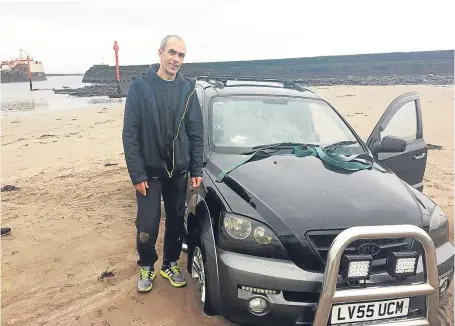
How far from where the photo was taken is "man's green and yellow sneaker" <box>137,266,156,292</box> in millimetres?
3424

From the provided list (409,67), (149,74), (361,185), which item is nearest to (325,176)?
(361,185)

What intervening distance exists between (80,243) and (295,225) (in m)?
2.82

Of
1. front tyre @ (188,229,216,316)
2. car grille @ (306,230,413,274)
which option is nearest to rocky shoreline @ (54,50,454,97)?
front tyre @ (188,229,216,316)

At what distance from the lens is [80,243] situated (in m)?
4.41

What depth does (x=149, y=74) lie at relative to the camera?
10.5 feet

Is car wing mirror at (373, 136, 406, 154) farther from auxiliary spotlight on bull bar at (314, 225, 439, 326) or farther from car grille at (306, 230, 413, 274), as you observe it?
auxiliary spotlight on bull bar at (314, 225, 439, 326)

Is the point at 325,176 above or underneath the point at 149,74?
underneath

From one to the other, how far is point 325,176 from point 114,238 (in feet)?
8.62

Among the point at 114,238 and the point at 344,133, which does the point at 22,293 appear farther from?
the point at 344,133

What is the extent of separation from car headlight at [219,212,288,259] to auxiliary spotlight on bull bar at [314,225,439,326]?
1.23 ft

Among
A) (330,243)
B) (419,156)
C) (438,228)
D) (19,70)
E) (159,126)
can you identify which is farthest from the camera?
(19,70)

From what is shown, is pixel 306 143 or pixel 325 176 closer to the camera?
pixel 325 176

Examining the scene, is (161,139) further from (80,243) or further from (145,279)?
(80,243)

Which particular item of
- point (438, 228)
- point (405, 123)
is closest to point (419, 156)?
point (405, 123)
